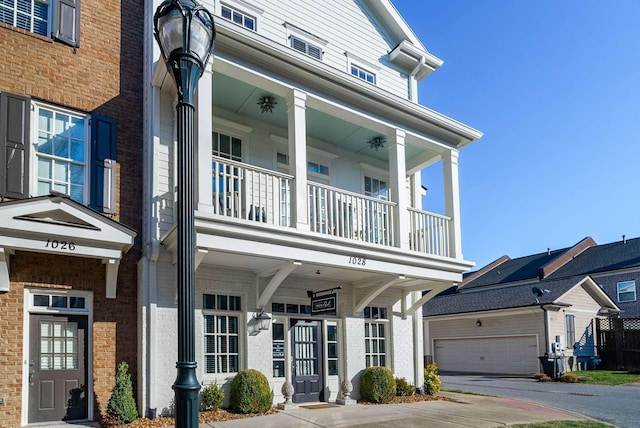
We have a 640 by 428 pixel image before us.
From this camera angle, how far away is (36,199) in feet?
28.1

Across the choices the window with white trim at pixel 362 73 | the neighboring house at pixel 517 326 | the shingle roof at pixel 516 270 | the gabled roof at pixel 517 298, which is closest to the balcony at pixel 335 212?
the window with white trim at pixel 362 73

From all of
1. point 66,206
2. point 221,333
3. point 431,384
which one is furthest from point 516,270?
point 66,206

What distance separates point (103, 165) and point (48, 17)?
2915 mm

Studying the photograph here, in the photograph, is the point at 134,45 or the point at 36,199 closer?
the point at 36,199

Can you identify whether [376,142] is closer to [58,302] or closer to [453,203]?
[453,203]

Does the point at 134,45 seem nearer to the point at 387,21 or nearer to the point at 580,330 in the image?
the point at 387,21

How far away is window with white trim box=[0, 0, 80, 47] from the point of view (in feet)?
32.8

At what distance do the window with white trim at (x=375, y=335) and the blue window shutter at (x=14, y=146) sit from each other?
811 centimetres

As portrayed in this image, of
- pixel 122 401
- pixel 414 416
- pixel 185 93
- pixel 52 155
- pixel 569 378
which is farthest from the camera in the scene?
pixel 569 378

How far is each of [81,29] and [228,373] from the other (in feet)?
23.4

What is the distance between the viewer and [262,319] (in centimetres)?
1148

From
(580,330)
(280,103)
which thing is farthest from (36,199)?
(580,330)

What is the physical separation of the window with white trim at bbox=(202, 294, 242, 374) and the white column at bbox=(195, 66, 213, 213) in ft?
8.45

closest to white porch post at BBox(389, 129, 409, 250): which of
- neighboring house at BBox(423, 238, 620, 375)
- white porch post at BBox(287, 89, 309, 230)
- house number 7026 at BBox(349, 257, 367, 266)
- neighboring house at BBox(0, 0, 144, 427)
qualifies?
house number 7026 at BBox(349, 257, 367, 266)
